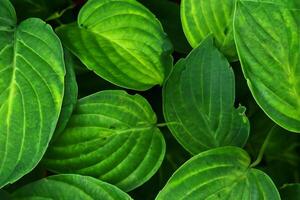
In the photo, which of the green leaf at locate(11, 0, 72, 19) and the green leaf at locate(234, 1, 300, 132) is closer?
the green leaf at locate(234, 1, 300, 132)

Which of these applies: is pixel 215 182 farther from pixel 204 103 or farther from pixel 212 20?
pixel 212 20

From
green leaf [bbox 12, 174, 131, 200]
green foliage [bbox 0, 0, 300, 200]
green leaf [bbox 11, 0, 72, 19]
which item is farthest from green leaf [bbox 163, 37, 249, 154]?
green leaf [bbox 11, 0, 72, 19]

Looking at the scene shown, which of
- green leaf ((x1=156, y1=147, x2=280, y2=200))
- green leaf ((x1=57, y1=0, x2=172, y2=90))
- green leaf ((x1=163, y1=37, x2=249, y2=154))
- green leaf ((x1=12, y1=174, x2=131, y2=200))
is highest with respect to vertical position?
green leaf ((x1=57, y1=0, x2=172, y2=90))

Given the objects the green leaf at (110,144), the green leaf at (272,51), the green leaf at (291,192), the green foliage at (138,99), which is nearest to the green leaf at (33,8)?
the green foliage at (138,99)

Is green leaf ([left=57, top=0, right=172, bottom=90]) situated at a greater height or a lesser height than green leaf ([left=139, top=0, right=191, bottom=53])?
greater

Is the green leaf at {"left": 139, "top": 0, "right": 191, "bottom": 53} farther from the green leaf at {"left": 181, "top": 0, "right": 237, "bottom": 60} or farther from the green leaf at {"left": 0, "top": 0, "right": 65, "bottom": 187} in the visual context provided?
the green leaf at {"left": 0, "top": 0, "right": 65, "bottom": 187}
